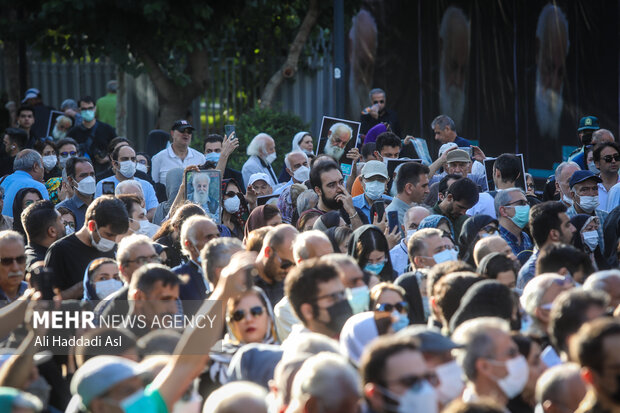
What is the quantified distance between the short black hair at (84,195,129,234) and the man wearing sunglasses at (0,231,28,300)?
693 mm

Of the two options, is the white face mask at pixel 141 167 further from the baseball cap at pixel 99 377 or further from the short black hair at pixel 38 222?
the baseball cap at pixel 99 377

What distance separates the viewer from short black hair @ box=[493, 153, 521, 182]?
9.79 metres

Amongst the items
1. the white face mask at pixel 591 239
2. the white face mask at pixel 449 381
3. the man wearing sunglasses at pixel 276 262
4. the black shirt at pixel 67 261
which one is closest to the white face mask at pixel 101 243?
the black shirt at pixel 67 261

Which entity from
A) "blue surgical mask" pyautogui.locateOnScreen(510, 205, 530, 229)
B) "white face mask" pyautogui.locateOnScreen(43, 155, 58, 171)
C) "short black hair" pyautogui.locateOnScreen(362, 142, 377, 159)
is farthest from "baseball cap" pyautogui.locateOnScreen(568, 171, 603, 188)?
"white face mask" pyautogui.locateOnScreen(43, 155, 58, 171)

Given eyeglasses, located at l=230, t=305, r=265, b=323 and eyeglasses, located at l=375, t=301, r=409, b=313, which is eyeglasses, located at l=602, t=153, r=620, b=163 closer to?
eyeglasses, located at l=375, t=301, r=409, b=313

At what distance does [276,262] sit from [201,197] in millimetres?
2950

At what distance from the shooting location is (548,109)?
1599 centimetres

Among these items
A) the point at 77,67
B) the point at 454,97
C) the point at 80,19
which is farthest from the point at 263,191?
the point at 77,67

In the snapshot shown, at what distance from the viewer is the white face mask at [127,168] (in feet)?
36.4

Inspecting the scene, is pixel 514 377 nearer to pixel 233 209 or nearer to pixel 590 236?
pixel 590 236

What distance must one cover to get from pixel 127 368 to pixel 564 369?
75.5 inches

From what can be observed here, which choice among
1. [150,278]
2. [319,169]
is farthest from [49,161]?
[150,278]

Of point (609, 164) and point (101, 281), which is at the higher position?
point (609, 164)

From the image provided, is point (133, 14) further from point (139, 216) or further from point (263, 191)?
point (139, 216)
